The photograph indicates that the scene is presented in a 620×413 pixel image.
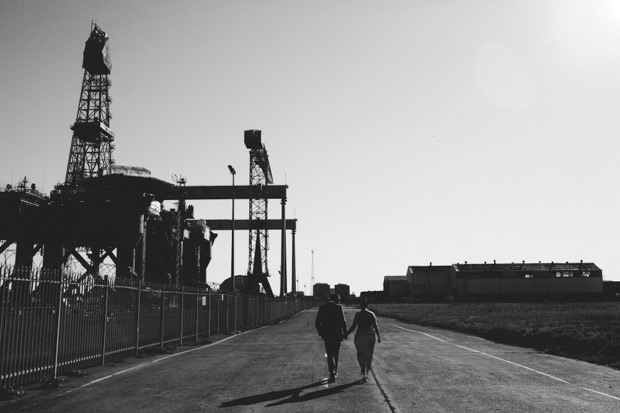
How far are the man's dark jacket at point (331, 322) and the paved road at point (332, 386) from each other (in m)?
0.95

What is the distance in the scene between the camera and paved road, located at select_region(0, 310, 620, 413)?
869 centimetres

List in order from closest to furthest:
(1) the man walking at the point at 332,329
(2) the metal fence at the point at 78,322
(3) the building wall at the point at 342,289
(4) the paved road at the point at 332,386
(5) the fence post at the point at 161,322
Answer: (4) the paved road at the point at 332,386 < (2) the metal fence at the point at 78,322 < (1) the man walking at the point at 332,329 < (5) the fence post at the point at 161,322 < (3) the building wall at the point at 342,289

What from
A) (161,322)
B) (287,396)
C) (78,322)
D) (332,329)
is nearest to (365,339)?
(332,329)

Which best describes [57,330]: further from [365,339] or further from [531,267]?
[531,267]

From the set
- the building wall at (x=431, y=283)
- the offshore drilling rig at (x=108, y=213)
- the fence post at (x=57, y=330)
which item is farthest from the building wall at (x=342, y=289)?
the fence post at (x=57, y=330)

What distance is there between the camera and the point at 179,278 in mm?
64250

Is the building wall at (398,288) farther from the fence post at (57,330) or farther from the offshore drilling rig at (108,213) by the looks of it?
the fence post at (57,330)

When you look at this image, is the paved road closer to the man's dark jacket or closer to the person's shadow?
the person's shadow

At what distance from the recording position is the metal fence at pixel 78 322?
10367 millimetres

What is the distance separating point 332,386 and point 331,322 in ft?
5.23

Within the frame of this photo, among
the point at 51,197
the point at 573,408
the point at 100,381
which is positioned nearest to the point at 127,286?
the point at 100,381

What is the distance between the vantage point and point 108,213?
165 feet

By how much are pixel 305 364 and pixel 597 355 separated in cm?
921

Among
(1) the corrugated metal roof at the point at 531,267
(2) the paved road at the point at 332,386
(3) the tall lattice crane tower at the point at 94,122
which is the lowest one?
(2) the paved road at the point at 332,386
